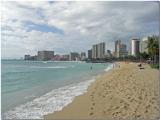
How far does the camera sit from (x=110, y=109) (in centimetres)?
777

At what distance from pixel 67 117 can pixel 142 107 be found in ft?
6.74

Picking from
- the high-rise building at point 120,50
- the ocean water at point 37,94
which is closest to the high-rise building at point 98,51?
the high-rise building at point 120,50

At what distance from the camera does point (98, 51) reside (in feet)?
417

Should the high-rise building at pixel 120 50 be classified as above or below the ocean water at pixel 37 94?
above

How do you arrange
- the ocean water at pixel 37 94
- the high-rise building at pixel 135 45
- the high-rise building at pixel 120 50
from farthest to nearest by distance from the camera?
1. the high-rise building at pixel 120 50
2. the high-rise building at pixel 135 45
3. the ocean water at pixel 37 94

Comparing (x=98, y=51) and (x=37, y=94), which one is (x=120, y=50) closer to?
(x=98, y=51)

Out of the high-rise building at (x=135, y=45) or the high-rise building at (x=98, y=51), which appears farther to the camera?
the high-rise building at (x=98, y=51)

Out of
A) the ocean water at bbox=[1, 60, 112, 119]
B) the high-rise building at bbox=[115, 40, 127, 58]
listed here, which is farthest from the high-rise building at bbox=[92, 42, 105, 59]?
the ocean water at bbox=[1, 60, 112, 119]


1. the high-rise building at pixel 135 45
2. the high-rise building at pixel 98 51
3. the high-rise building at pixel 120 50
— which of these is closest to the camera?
the high-rise building at pixel 135 45

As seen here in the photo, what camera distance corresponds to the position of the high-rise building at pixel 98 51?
124 m

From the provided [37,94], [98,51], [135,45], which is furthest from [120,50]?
[37,94]

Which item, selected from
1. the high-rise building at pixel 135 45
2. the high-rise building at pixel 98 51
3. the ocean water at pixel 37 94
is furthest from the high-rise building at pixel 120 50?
the ocean water at pixel 37 94

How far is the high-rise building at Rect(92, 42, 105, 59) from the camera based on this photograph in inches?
4867

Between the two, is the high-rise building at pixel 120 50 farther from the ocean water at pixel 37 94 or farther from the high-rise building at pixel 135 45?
the ocean water at pixel 37 94
